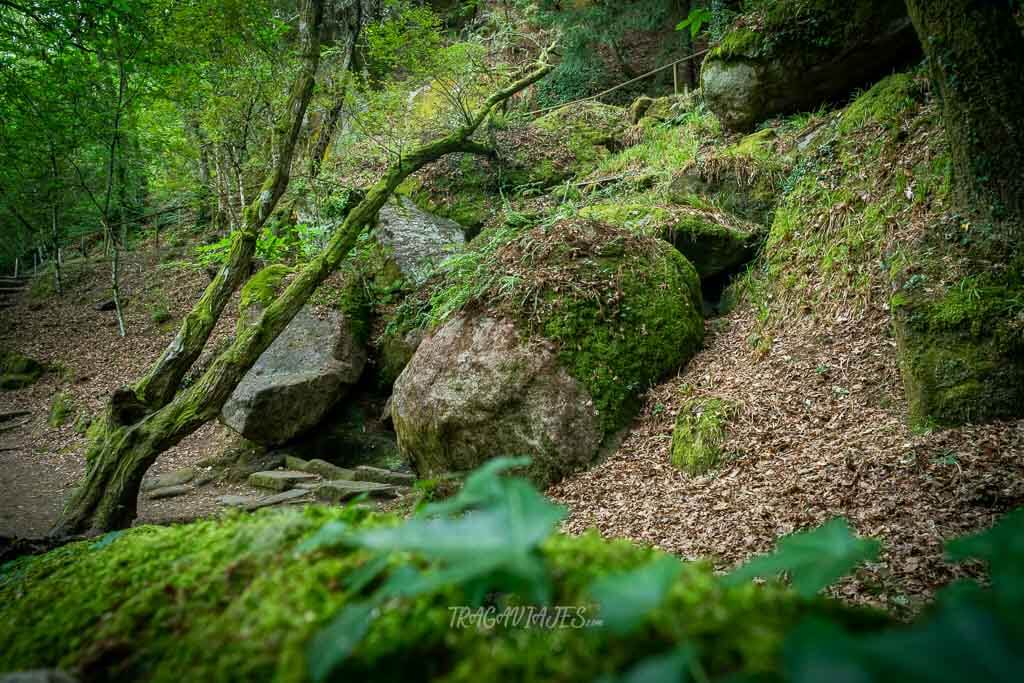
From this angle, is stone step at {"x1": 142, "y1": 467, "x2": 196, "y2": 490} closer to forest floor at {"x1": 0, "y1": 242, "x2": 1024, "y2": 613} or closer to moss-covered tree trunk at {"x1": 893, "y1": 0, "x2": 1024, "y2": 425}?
forest floor at {"x1": 0, "y1": 242, "x2": 1024, "y2": 613}

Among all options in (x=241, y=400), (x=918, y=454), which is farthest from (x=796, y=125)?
(x=241, y=400)

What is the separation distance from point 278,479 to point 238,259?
2856 millimetres

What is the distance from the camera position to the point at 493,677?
0.65m

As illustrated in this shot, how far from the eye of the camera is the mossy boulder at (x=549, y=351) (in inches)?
213

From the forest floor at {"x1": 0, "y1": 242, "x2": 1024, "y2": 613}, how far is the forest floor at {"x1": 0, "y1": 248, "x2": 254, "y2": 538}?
0.09 m

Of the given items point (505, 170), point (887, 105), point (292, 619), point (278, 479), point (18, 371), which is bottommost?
point (278, 479)

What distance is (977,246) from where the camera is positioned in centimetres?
414

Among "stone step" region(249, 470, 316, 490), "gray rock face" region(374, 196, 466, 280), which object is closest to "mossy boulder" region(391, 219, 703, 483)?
"stone step" region(249, 470, 316, 490)

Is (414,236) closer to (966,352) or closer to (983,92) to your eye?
(983,92)

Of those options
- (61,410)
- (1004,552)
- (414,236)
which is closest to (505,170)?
(414,236)

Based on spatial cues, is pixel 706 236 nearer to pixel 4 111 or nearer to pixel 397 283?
pixel 397 283

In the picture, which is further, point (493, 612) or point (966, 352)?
point (966, 352)

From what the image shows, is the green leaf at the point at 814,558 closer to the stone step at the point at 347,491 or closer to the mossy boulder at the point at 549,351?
the mossy boulder at the point at 549,351

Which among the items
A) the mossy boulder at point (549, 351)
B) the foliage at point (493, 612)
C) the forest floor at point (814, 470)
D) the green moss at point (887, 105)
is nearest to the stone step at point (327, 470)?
the mossy boulder at point (549, 351)
